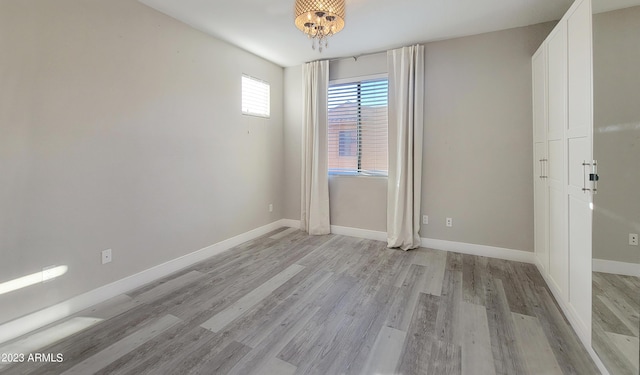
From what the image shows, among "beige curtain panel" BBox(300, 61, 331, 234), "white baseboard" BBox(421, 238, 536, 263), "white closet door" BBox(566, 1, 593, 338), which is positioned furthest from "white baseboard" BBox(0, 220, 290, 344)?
"white closet door" BBox(566, 1, 593, 338)

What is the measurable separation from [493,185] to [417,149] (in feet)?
3.19

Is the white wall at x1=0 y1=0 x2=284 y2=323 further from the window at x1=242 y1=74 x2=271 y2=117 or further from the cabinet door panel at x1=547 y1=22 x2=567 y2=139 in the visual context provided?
the cabinet door panel at x1=547 y1=22 x2=567 y2=139

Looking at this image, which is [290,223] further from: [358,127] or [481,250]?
[481,250]

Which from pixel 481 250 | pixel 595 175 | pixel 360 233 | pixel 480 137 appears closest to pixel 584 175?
pixel 595 175

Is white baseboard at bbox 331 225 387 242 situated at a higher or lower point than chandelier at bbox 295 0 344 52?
lower

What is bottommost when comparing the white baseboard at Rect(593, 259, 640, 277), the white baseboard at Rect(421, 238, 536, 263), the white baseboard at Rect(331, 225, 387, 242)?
the white baseboard at Rect(421, 238, 536, 263)

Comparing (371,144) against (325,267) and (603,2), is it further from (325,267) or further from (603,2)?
(603,2)

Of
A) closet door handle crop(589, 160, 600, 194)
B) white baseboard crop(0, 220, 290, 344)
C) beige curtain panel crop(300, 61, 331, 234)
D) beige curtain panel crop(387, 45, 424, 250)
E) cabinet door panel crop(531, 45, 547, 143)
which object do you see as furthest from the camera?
beige curtain panel crop(300, 61, 331, 234)

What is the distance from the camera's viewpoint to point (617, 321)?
144 centimetres

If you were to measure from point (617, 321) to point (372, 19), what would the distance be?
303cm

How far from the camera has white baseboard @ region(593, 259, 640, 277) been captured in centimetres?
146

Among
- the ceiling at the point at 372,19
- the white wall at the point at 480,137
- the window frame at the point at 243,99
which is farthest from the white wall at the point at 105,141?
the white wall at the point at 480,137

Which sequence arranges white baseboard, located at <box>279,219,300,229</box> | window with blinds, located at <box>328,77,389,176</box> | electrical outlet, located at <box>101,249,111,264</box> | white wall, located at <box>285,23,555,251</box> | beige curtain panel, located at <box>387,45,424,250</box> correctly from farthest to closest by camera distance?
white baseboard, located at <box>279,219,300,229</box> < window with blinds, located at <box>328,77,389,176</box> < beige curtain panel, located at <box>387,45,424,250</box> < white wall, located at <box>285,23,555,251</box> < electrical outlet, located at <box>101,249,111,264</box>

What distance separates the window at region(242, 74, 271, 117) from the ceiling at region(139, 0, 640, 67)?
493 mm
